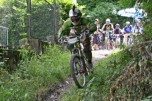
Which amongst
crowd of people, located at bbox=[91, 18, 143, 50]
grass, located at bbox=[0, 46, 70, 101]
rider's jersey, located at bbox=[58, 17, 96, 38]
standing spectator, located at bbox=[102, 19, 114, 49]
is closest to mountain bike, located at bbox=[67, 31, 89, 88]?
rider's jersey, located at bbox=[58, 17, 96, 38]

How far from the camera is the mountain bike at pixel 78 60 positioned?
298 inches

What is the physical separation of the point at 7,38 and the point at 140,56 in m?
5.69

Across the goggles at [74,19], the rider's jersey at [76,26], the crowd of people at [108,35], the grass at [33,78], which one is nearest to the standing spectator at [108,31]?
the crowd of people at [108,35]

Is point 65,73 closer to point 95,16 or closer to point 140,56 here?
point 140,56

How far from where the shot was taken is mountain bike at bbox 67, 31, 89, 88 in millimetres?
7564

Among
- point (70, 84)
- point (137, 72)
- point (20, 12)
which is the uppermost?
point (20, 12)

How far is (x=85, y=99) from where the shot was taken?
595cm

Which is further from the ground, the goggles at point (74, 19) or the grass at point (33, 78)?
the goggles at point (74, 19)

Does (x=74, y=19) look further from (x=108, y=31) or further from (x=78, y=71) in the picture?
(x=108, y=31)

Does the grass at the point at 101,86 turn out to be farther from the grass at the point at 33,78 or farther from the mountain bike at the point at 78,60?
the grass at the point at 33,78

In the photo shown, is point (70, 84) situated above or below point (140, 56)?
below

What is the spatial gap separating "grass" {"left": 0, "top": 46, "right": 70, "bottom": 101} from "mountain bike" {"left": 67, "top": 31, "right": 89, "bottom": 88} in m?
0.75

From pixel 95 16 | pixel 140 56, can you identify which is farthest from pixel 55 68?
pixel 95 16

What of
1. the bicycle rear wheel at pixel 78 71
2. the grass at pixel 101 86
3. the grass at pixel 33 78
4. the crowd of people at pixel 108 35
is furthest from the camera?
the crowd of people at pixel 108 35
